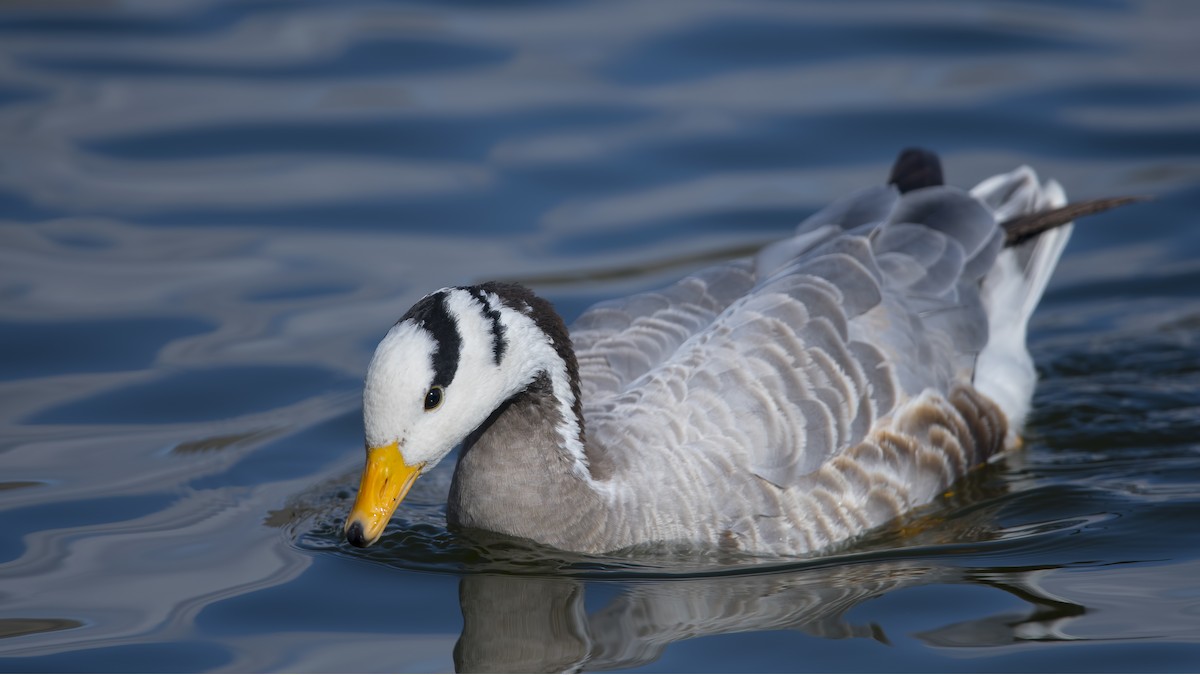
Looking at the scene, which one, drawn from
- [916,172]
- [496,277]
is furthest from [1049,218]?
[496,277]

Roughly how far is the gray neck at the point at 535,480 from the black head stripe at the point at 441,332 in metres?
0.63

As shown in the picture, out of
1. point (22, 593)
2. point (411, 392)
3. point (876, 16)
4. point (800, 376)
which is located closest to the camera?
point (411, 392)

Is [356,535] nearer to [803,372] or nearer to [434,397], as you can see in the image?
[434,397]

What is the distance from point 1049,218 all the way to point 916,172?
2.84 feet

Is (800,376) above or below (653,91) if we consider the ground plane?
below

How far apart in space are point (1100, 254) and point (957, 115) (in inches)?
98.7

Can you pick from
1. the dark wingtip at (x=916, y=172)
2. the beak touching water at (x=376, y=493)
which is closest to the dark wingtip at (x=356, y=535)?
the beak touching water at (x=376, y=493)

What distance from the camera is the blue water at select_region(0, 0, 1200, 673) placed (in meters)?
6.86

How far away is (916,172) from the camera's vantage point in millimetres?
9641

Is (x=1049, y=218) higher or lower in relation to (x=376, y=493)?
higher

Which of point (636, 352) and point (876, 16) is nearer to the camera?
Answer: point (636, 352)

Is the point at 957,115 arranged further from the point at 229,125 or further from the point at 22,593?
the point at 22,593

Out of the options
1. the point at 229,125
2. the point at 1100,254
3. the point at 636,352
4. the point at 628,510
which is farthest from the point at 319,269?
Result: the point at 1100,254

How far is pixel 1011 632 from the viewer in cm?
663
